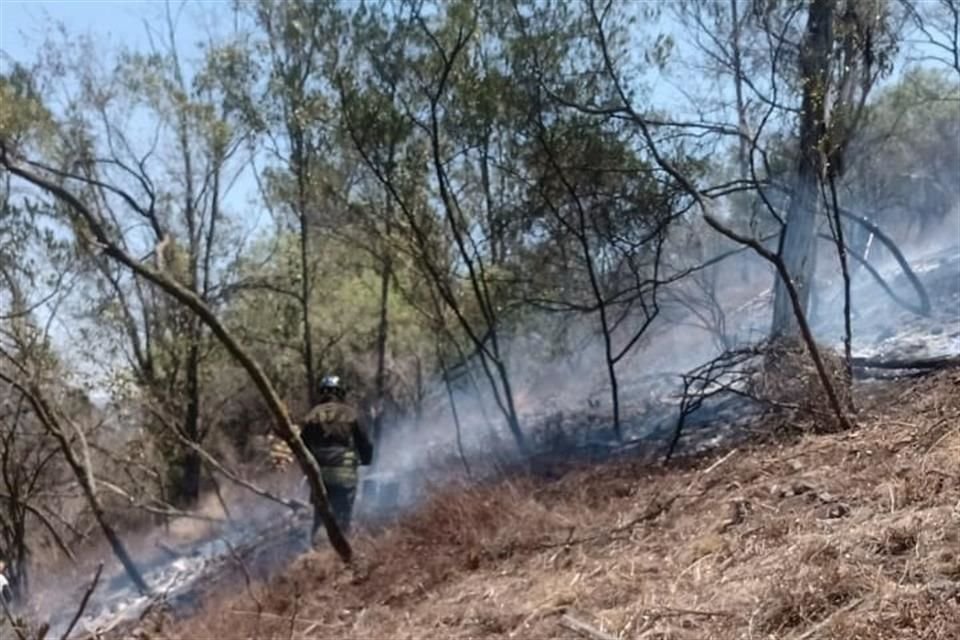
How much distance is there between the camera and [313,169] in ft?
59.8

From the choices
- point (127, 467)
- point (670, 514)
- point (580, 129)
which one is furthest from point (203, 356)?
point (670, 514)

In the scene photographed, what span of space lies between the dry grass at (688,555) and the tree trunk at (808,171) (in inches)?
85.4

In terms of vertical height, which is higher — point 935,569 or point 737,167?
point 737,167

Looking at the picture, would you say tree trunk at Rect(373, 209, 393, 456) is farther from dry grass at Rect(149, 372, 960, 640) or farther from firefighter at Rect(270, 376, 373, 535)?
dry grass at Rect(149, 372, 960, 640)

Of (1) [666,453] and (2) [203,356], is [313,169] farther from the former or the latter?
(1) [666,453]

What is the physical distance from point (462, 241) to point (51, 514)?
8.14 meters

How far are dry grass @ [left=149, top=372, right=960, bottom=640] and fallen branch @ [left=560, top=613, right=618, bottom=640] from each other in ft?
0.20

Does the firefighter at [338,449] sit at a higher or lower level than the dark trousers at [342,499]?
higher

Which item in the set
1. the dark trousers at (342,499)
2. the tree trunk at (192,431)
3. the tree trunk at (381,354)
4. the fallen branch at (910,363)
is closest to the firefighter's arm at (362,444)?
the dark trousers at (342,499)

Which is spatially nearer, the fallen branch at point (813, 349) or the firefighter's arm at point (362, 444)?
→ the fallen branch at point (813, 349)

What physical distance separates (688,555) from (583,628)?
3.29ft

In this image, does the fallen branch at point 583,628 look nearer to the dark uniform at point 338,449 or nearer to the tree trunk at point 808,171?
the tree trunk at point 808,171

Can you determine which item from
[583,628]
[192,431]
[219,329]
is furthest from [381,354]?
[583,628]

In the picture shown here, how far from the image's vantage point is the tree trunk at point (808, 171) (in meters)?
10.1
